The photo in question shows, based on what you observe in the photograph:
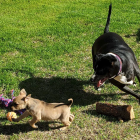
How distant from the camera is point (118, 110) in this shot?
374cm

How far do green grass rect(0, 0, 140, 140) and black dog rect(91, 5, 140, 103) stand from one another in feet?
1.86

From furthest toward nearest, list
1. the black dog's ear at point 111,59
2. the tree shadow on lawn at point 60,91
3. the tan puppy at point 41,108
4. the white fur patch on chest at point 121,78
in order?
the tree shadow on lawn at point 60,91
the white fur patch on chest at point 121,78
the black dog's ear at point 111,59
the tan puppy at point 41,108

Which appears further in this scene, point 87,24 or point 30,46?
point 87,24

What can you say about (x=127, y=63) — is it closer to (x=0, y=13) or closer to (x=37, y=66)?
(x=37, y=66)

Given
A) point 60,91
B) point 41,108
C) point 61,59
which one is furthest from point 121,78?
point 61,59

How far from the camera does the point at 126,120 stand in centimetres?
379

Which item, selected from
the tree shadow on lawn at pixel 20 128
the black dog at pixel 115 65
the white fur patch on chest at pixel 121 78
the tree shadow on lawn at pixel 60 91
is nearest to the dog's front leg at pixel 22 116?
the tree shadow on lawn at pixel 20 128

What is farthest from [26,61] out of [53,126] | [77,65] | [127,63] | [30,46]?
[127,63]

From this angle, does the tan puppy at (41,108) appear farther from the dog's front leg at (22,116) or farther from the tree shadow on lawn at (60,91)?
the tree shadow on lawn at (60,91)

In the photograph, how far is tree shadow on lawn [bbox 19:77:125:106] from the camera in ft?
14.2

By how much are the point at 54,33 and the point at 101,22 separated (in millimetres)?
2108

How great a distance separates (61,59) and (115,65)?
2.31m

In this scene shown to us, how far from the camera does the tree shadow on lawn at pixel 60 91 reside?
434 cm

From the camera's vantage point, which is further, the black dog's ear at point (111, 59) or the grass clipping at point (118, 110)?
the grass clipping at point (118, 110)
